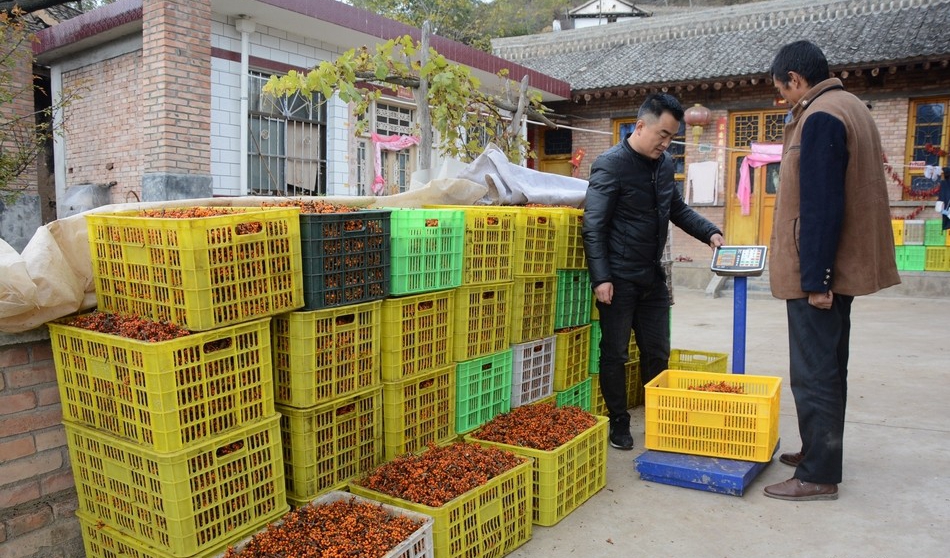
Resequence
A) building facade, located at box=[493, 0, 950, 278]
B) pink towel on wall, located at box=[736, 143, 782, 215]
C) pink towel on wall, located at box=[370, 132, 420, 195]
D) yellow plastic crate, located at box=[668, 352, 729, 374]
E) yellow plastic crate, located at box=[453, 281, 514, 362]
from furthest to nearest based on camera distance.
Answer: pink towel on wall, located at box=[736, 143, 782, 215] < building facade, located at box=[493, 0, 950, 278] < pink towel on wall, located at box=[370, 132, 420, 195] < yellow plastic crate, located at box=[668, 352, 729, 374] < yellow plastic crate, located at box=[453, 281, 514, 362]

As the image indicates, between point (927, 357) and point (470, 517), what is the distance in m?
6.38

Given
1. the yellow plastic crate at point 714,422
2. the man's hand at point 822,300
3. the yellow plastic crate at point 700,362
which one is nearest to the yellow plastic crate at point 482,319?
the yellow plastic crate at point 714,422

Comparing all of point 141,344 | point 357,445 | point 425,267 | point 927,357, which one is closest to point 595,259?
point 425,267

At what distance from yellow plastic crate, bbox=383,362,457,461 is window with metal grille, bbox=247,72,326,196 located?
6931 millimetres

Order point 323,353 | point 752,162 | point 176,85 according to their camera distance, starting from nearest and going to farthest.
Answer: point 323,353 → point 176,85 → point 752,162

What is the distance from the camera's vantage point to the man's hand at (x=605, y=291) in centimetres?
419

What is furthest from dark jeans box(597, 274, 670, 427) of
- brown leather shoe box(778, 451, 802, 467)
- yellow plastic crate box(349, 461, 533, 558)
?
yellow plastic crate box(349, 461, 533, 558)

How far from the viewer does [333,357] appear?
300 cm

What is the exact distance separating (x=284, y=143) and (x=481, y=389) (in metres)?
7.54

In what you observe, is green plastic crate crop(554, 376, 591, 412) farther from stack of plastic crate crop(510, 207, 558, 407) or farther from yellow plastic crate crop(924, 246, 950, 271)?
yellow plastic crate crop(924, 246, 950, 271)

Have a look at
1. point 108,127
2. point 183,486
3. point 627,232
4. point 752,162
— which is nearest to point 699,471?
point 627,232

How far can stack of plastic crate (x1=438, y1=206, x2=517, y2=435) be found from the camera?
12.1 ft

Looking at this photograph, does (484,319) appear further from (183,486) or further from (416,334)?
(183,486)

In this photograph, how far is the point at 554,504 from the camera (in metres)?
3.35
